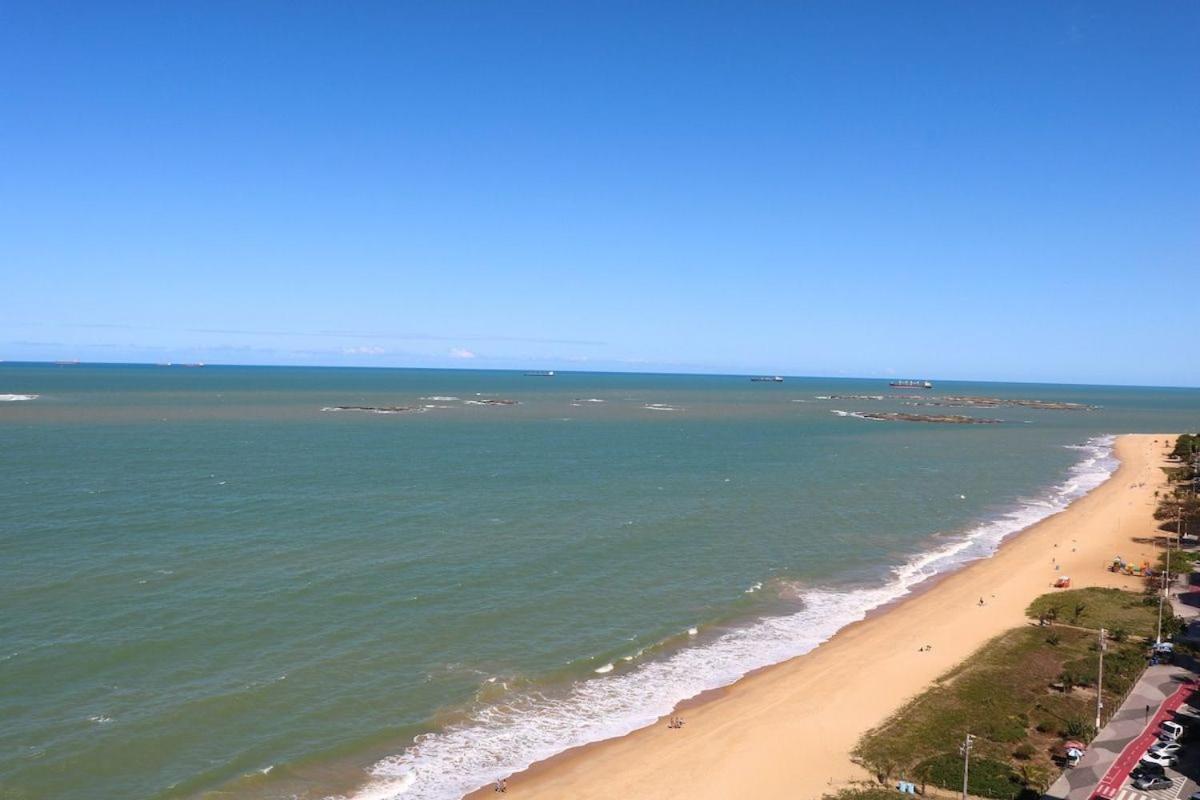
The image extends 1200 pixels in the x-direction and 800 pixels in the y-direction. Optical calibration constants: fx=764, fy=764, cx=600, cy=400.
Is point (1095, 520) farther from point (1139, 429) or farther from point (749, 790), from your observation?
point (1139, 429)

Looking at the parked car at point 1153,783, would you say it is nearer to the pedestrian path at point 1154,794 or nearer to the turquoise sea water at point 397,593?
the pedestrian path at point 1154,794

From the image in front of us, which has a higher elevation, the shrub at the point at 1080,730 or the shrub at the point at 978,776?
the shrub at the point at 1080,730

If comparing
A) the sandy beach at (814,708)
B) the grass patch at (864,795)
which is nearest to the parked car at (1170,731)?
the sandy beach at (814,708)

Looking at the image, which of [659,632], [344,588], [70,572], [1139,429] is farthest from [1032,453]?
[70,572]

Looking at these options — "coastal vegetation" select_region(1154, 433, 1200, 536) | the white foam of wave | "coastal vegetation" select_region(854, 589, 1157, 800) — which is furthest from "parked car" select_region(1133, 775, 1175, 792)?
"coastal vegetation" select_region(1154, 433, 1200, 536)

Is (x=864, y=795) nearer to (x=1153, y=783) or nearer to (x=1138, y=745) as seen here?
(x=1153, y=783)

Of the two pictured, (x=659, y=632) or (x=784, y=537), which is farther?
(x=784, y=537)
